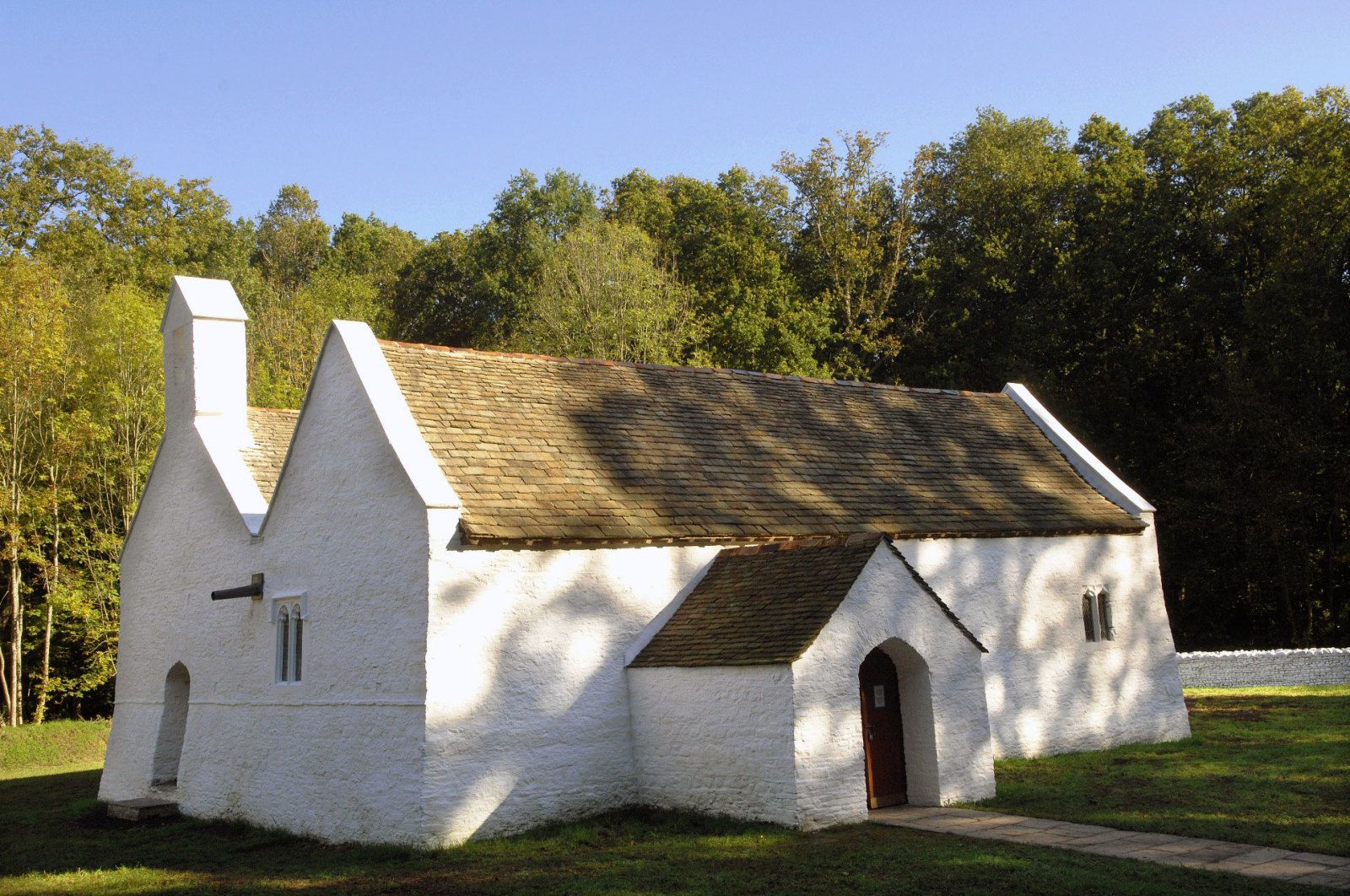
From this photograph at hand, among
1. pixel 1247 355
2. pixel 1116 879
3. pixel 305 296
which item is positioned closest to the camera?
pixel 1116 879

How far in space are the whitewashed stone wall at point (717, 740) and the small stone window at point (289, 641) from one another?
200 inches

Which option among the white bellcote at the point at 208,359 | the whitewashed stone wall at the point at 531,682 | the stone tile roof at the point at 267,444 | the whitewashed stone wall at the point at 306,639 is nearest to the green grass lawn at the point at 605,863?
the whitewashed stone wall at the point at 531,682

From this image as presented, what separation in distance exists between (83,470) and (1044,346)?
105 feet

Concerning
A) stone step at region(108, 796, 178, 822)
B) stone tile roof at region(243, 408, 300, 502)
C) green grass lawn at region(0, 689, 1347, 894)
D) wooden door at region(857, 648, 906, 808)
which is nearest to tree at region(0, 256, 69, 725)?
stone tile roof at region(243, 408, 300, 502)

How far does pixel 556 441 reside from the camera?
17438 millimetres

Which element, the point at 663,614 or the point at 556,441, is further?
the point at 556,441

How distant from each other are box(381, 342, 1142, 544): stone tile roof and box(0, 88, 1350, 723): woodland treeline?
16.8 m

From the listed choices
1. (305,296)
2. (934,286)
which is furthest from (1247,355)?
(305,296)

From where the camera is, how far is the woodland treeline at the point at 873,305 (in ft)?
113

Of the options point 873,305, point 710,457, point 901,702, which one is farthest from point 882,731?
point 873,305

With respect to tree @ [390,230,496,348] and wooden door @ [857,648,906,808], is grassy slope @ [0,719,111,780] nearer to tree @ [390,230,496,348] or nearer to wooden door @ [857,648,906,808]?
wooden door @ [857,648,906,808]

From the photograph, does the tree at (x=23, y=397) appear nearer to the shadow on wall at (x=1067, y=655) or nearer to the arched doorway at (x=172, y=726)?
the arched doorway at (x=172, y=726)

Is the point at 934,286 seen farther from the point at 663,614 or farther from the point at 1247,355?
the point at 663,614

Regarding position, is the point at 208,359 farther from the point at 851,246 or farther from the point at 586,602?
the point at 851,246
